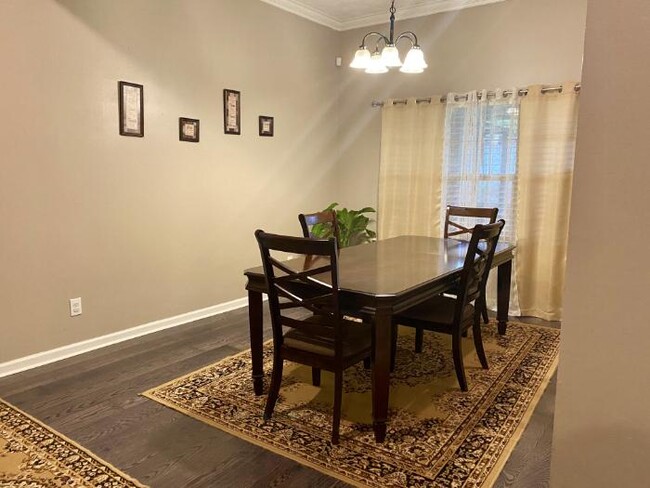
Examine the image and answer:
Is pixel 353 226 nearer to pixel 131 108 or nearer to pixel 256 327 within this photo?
pixel 131 108

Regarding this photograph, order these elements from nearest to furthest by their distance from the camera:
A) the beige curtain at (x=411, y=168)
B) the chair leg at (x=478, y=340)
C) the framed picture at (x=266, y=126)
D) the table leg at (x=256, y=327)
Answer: the table leg at (x=256, y=327) → the chair leg at (x=478, y=340) → the framed picture at (x=266, y=126) → the beige curtain at (x=411, y=168)

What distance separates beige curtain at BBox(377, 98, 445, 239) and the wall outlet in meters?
2.97

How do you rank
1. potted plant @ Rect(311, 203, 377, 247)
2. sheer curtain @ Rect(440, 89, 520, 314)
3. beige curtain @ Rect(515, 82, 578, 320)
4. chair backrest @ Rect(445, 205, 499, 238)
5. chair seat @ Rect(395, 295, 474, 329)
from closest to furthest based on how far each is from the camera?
chair seat @ Rect(395, 295, 474, 329) < chair backrest @ Rect(445, 205, 499, 238) < beige curtain @ Rect(515, 82, 578, 320) < sheer curtain @ Rect(440, 89, 520, 314) < potted plant @ Rect(311, 203, 377, 247)

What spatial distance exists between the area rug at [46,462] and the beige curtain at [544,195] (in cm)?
351

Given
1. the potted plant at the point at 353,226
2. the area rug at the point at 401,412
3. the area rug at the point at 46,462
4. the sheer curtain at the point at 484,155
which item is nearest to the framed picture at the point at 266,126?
the potted plant at the point at 353,226

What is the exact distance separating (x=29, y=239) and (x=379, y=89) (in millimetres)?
3568

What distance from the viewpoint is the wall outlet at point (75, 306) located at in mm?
3240

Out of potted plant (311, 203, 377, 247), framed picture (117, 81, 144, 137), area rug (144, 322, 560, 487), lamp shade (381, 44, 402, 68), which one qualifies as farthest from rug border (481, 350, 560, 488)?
framed picture (117, 81, 144, 137)

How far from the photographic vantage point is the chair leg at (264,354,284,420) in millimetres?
2354

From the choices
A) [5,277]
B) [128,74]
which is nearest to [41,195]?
[5,277]

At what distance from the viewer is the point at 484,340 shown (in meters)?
3.59

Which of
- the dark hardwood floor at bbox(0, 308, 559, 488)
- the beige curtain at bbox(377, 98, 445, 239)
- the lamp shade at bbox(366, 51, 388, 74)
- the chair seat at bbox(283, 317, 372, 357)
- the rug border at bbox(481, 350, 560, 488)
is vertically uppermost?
the lamp shade at bbox(366, 51, 388, 74)

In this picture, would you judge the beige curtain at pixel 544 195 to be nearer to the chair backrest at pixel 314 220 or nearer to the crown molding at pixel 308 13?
the chair backrest at pixel 314 220

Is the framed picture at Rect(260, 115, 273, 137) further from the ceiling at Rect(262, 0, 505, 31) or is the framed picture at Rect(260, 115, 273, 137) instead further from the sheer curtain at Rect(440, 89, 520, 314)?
the sheer curtain at Rect(440, 89, 520, 314)
